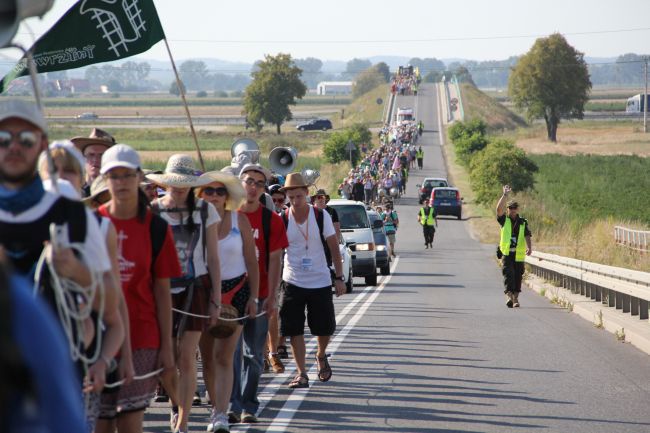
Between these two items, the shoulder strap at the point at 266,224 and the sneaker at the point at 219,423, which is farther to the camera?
the shoulder strap at the point at 266,224

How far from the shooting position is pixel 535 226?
4584 centimetres

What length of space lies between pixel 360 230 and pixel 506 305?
6.18m

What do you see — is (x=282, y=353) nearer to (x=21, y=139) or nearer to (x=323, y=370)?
(x=323, y=370)

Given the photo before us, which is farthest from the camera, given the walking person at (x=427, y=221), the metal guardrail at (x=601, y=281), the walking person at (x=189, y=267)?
the walking person at (x=427, y=221)

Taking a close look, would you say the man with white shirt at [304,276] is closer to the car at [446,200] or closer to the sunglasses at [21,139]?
the sunglasses at [21,139]

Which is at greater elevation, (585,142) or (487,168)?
(487,168)

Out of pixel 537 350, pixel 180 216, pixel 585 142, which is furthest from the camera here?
pixel 585 142

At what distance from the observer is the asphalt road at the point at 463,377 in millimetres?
9359

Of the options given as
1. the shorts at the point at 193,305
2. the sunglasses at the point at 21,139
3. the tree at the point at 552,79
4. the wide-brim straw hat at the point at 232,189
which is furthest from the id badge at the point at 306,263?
the tree at the point at 552,79

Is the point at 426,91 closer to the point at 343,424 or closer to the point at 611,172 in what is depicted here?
the point at 611,172

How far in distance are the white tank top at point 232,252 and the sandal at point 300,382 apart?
2.24 meters

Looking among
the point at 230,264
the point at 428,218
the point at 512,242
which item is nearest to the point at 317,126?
the point at 428,218

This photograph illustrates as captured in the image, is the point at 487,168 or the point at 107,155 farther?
the point at 487,168

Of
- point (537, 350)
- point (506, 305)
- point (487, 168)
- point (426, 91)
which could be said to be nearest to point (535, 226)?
point (487, 168)
